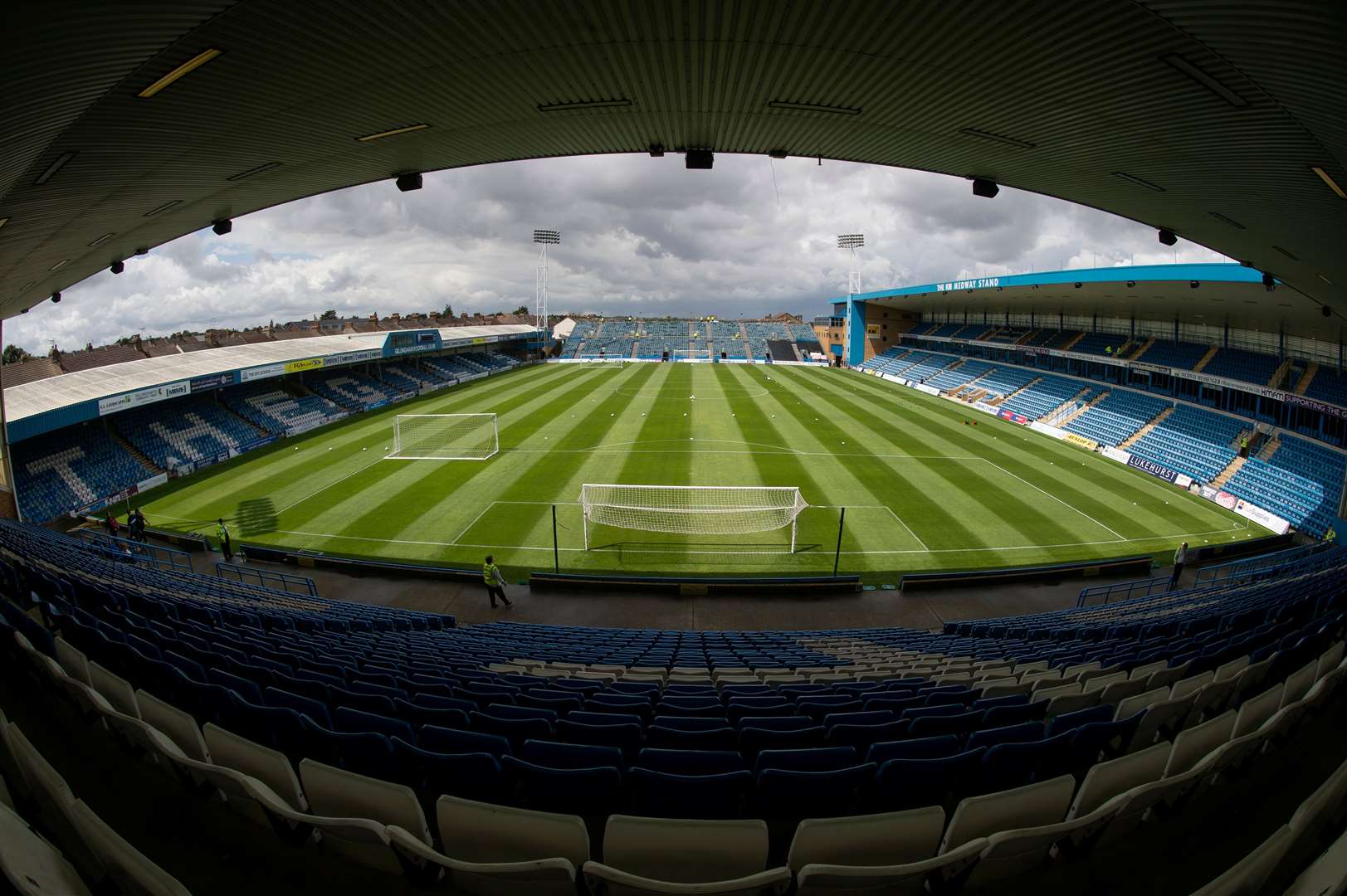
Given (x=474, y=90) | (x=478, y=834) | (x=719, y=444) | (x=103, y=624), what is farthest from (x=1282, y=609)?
(x=719, y=444)

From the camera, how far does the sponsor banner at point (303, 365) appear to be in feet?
114

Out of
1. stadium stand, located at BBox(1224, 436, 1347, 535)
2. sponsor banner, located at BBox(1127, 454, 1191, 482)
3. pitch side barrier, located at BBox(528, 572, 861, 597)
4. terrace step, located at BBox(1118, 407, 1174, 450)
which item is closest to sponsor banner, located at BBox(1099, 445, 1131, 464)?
sponsor banner, located at BBox(1127, 454, 1191, 482)

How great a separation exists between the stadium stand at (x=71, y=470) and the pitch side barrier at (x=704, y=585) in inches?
858

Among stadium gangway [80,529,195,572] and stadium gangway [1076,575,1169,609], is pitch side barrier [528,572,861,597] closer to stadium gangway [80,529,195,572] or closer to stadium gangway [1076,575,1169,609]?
stadium gangway [1076,575,1169,609]

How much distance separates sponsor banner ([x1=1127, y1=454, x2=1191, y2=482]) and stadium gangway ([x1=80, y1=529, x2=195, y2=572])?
40646 millimetres

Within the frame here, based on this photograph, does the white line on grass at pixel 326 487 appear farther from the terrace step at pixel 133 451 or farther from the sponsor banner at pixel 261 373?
the sponsor banner at pixel 261 373

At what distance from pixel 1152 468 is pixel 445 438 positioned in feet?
128

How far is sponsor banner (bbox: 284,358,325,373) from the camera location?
114 feet

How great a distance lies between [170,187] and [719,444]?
79.0 ft

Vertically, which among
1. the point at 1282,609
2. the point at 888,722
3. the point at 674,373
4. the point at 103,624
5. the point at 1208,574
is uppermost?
the point at 674,373

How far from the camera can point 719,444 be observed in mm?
29922

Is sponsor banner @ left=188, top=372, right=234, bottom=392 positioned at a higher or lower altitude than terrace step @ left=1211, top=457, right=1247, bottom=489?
higher

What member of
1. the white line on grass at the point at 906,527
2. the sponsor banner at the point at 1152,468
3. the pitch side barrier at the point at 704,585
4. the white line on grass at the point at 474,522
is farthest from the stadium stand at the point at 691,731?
the sponsor banner at the point at 1152,468

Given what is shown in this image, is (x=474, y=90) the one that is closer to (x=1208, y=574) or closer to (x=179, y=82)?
(x=179, y=82)
